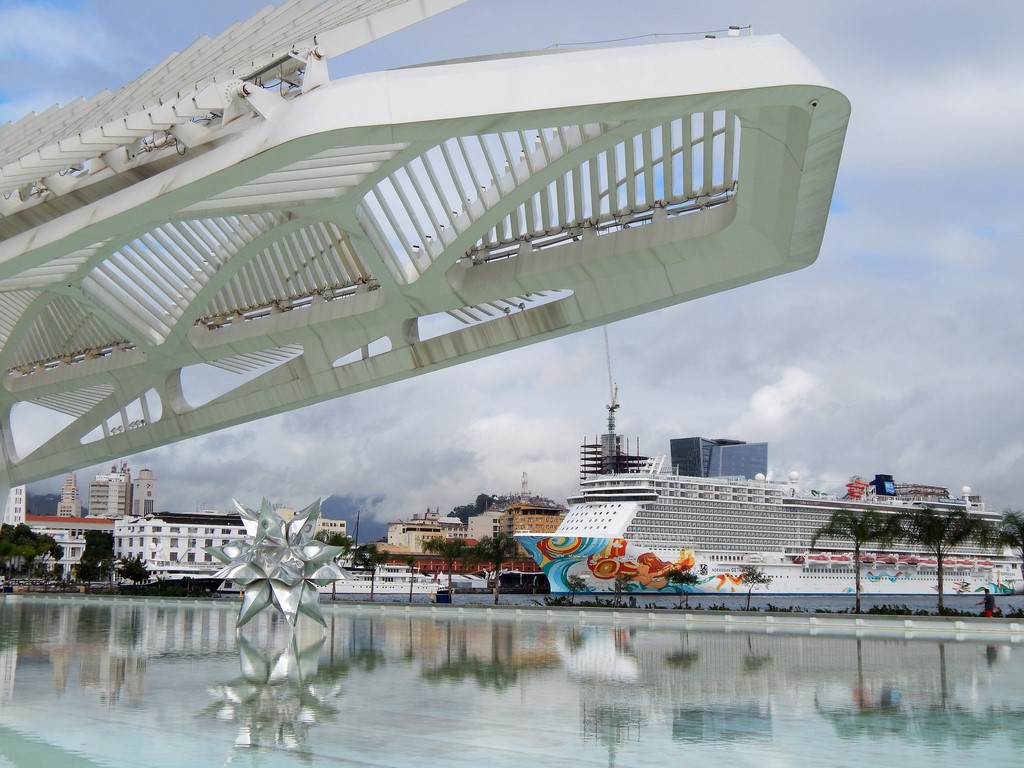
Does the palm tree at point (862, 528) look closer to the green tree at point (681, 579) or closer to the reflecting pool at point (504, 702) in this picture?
the reflecting pool at point (504, 702)

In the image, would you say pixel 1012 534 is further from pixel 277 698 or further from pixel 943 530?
pixel 277 698

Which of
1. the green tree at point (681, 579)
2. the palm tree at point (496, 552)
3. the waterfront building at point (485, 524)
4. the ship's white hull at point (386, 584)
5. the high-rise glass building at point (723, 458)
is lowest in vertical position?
the ship's white hull at point (386, 584)

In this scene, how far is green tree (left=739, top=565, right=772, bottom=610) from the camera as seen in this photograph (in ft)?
225

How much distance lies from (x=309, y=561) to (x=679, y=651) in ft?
20.2

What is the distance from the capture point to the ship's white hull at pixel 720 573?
6675cm

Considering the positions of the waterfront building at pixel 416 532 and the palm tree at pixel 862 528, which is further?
the waterfront building at pixel 416 532

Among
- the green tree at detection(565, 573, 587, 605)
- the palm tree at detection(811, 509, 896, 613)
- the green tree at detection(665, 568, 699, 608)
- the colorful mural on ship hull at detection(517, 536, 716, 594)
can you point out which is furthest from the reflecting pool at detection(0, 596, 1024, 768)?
the green tree at detection(665, 568, 699, 608)

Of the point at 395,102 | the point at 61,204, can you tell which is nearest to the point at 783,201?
the point at 395,102

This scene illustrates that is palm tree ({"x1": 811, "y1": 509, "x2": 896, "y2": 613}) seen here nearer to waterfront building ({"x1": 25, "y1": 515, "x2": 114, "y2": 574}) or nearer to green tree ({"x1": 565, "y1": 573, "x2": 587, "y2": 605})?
green tree ({"x1": 565, "y1": 573, "x2": 587, "y2": 605})

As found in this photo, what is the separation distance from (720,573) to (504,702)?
65.4 metres

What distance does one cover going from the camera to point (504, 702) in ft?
35.1

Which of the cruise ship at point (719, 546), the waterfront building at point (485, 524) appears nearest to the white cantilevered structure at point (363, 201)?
the cruise ship at point (719, 546)

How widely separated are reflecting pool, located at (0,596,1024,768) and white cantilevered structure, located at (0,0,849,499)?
5026 millimetres

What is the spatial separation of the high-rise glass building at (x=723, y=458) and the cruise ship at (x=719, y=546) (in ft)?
172
